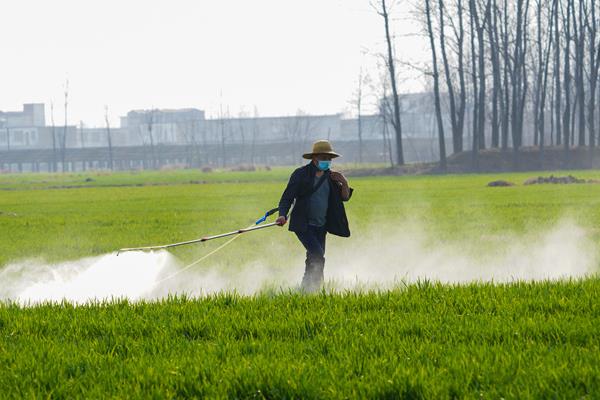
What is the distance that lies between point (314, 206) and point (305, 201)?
128 millimetres

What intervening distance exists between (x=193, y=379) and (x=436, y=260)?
29.5ft

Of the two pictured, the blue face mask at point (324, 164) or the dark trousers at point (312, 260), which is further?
the dark trousers at point (312, 260)

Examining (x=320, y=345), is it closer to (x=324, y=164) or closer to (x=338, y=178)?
(x=324, y=164)

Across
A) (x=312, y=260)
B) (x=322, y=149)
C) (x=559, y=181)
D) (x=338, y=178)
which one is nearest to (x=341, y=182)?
(x=338, y=178)

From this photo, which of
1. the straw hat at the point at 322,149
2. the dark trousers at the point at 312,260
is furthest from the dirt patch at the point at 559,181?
the straw hat at the point at 322,149

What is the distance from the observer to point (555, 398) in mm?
5344

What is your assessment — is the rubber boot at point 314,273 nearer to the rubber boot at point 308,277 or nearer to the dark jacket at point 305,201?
the rubber boot at point 308,277

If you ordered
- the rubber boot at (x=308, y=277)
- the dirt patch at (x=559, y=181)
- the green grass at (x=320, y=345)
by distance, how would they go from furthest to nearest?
the dirt patch at (x=559, y=181) < the rubber boot at (x=308, y=277) < the green grass at (x=320, y=345)

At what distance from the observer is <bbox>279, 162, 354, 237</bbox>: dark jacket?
10.5 meters

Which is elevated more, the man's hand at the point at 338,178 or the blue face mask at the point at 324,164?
the blue face mask at the point at 324,164

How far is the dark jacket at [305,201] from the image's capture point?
1052 cm

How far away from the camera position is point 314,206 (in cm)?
1060

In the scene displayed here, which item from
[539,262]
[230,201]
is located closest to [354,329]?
[539,262]

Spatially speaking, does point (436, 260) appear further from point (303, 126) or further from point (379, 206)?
point (303, 126)
